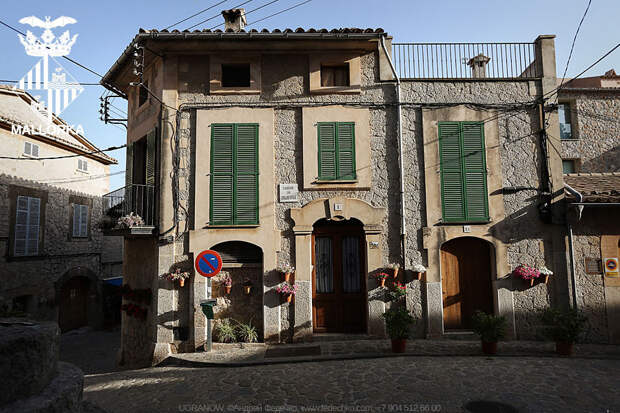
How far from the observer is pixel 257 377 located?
6730 mm

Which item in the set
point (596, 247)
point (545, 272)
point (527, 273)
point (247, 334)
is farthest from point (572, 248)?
point (247, 334)

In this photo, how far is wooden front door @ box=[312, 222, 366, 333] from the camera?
30.0 feet

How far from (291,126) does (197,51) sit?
2936mm

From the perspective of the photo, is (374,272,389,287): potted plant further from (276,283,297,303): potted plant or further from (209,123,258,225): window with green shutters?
(209,123,258,225): window with green shutters

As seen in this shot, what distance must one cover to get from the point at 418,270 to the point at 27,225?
1464cm

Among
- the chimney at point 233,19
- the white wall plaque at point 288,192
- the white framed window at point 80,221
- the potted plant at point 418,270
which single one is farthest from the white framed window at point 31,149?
the potted plant at point 418,270

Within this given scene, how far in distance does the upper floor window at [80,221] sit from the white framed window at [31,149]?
9.24 ft

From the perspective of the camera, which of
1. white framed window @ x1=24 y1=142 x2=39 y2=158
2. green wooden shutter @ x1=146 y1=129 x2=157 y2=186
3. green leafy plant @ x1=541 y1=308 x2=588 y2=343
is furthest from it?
white framed window @ x1=24 y1=142 x2=39 y2=158

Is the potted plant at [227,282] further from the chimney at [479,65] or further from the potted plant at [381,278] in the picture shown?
the chimney at [479,65]

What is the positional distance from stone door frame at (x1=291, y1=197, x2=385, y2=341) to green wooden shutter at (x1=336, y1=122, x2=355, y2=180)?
0.63 metres

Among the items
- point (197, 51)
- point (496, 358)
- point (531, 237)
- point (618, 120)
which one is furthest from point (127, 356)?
point (618, 120)

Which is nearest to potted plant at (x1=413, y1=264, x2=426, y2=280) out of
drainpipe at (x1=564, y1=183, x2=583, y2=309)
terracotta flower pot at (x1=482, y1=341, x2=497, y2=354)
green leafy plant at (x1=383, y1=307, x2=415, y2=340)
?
green leafy plant at (x1=383, y1=307, x2=415, y2=340)

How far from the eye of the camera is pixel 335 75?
973 centimetres

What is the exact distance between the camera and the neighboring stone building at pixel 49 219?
14.2 metres
